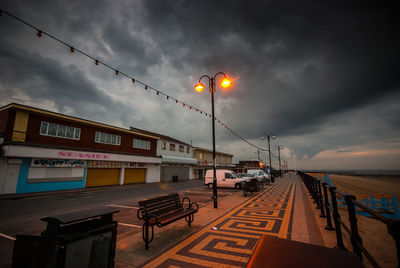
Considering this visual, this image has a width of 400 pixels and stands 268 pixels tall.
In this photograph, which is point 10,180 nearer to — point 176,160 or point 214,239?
point 214,239

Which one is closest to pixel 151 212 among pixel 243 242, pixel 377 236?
pixel 243 242

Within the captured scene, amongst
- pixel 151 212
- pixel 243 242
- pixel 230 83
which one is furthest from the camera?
pixel 230 83

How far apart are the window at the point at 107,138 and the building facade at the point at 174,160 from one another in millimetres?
8412

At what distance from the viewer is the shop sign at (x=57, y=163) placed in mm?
16591

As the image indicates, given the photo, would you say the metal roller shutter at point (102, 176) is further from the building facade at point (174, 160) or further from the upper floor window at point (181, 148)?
the upper floor window at point (181, 148)

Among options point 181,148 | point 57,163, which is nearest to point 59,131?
point 57,163

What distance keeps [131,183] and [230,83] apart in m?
22.7

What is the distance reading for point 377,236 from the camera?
5016 millimetres

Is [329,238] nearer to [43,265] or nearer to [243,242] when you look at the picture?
[243,242]

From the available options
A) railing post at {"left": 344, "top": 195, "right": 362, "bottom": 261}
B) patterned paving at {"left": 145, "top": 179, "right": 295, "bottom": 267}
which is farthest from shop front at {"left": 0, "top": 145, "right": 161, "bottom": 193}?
railing post at {"left": 344, "top": 195, "right": 362, "bottom": 261}

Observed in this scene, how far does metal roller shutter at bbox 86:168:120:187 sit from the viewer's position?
20891mm

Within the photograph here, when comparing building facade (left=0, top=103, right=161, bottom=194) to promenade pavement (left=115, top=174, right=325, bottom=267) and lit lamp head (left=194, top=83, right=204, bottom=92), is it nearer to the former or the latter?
lit lamp head (left=194, top=83, right=204, bottom=92)

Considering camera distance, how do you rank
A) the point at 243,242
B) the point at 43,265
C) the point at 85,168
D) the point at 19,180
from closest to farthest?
the point at 43,265 → the point at 243,242 → the point at 19,180 → the point at 85,168

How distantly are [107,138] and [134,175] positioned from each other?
6863 millimetres
